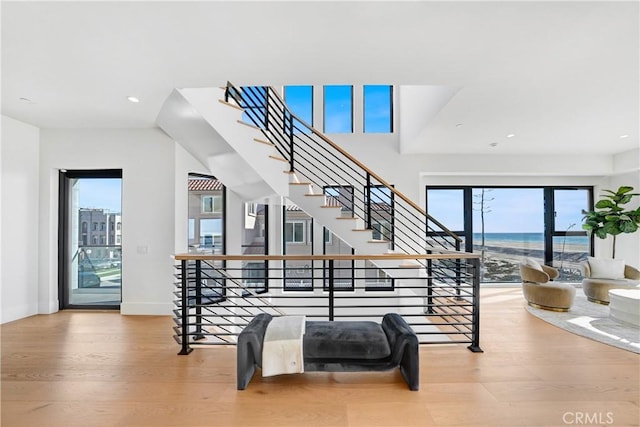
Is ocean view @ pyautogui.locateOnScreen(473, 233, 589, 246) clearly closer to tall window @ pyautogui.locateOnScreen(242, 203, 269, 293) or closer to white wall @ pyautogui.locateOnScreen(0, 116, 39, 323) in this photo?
tall window @ pyautogui.locateOnScreen(242, 203, 269, 293)

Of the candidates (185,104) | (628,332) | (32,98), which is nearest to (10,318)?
(32,98)

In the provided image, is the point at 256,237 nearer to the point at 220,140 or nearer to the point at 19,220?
the point at 220,140

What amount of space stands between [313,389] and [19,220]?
15.4 feet

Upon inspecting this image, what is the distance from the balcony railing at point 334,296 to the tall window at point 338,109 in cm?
262

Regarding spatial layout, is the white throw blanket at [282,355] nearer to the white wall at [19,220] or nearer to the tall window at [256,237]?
the tall window at [256,237]

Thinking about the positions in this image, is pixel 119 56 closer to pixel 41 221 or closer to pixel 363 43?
pixel 363 43

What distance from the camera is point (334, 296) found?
3.26 metres

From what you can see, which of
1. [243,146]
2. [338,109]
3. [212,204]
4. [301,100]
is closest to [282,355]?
[243,146]

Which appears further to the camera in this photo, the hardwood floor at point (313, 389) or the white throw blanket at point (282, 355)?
the white throw blanket at point (282, 355)

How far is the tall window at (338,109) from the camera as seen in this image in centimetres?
633

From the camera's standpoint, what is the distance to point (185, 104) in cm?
350

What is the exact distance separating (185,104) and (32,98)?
1.78 m

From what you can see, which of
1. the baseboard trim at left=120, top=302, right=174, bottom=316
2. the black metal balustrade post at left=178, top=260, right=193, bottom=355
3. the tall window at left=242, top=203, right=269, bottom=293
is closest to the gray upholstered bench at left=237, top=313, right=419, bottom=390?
the black metal balustrade post at left=178, top=260, right=193, bottom=355

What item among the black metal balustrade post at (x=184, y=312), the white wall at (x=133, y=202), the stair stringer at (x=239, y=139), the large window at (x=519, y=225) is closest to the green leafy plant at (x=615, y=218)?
the large window at (x=519, y=225)
